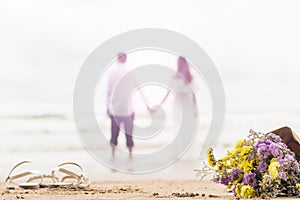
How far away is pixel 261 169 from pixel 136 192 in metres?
1.46

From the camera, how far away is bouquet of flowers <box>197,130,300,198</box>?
4141 mm

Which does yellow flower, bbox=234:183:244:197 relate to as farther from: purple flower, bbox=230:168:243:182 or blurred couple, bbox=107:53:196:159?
blurred couple, bbox=107:53:196:159

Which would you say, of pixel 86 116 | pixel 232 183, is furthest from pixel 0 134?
pixel 232 183

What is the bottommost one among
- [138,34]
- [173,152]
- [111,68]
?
[173,152]

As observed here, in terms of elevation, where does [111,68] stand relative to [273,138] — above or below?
above

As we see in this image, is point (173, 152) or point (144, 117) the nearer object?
point (173, 152)

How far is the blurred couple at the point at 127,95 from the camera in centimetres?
867

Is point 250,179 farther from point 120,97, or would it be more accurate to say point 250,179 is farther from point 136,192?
point 120,97

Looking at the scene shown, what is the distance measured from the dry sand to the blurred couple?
2.50 metres

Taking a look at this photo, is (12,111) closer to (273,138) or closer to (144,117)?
(144,117)

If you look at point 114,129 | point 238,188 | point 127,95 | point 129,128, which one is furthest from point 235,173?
point 114,129

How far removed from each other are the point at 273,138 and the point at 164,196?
114 centimetres

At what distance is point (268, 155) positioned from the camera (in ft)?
14.0

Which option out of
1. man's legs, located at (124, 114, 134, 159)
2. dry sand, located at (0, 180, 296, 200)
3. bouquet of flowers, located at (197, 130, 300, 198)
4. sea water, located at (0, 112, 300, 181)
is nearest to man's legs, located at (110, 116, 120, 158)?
man's legs, located at (124, 114, 134, 159)
